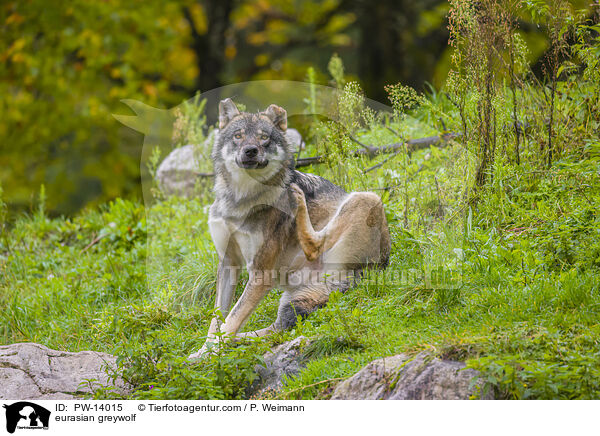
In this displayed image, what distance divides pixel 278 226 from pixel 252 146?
2.59 feet

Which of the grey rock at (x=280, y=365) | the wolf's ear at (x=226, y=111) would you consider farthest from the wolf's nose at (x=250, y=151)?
the grey rock at (x=280, y=365)

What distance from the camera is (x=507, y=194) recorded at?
6223mm

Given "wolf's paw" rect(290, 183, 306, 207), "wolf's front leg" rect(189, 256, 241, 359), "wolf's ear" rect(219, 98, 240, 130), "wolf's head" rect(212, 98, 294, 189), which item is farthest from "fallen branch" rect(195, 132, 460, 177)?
"wolf's front leg" rect(189, 256, 241, 359)

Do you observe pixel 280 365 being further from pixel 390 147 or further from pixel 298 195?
pixel 390 147

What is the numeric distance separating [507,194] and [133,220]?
571 cm

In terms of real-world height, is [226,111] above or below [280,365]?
above

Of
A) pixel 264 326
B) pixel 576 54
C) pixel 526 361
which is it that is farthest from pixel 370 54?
pixel 526 361

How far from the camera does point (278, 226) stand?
5.77 metres

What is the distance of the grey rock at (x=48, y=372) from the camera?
15.9 ft

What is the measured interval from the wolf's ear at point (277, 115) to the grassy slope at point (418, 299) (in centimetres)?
79

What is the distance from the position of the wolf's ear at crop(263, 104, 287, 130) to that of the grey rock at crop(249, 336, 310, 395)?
198 centimetres

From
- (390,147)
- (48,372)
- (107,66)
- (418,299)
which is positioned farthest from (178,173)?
(107,66)
